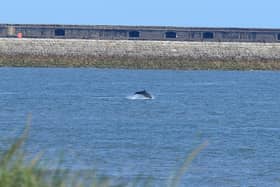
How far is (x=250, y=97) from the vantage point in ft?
146

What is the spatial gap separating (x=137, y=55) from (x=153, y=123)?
34.8 m

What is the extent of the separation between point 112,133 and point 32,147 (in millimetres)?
5506

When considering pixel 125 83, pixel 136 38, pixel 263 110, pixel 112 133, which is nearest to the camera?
pixel 112 133

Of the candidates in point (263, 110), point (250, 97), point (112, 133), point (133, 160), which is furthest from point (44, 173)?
point (250, 97)

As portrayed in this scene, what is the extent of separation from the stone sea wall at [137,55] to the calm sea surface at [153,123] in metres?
4.37

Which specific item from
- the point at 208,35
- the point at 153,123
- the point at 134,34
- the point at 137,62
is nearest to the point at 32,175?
the point at 153,123

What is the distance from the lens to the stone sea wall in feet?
211

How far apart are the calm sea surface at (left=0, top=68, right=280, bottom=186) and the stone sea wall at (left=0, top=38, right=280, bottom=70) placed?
4371 mm

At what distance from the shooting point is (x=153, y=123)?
30.5 meters

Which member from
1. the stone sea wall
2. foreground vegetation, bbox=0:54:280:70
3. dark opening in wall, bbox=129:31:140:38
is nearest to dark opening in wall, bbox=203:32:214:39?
dark opening in wall, bbox=129:31:140:38

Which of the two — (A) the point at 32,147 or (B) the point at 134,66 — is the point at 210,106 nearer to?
(A) the point at 32,147

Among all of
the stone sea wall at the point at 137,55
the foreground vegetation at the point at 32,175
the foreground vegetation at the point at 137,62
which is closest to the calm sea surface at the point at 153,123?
the foreground vegetation at the point at 32,175

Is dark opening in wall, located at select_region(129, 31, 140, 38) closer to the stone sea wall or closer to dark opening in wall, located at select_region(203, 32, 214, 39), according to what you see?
dark opening in wall, located at select_region(203, 32, 214, 39)

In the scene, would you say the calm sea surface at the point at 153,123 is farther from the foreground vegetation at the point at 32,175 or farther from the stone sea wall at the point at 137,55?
the stone sea wall at the point at 137,55
